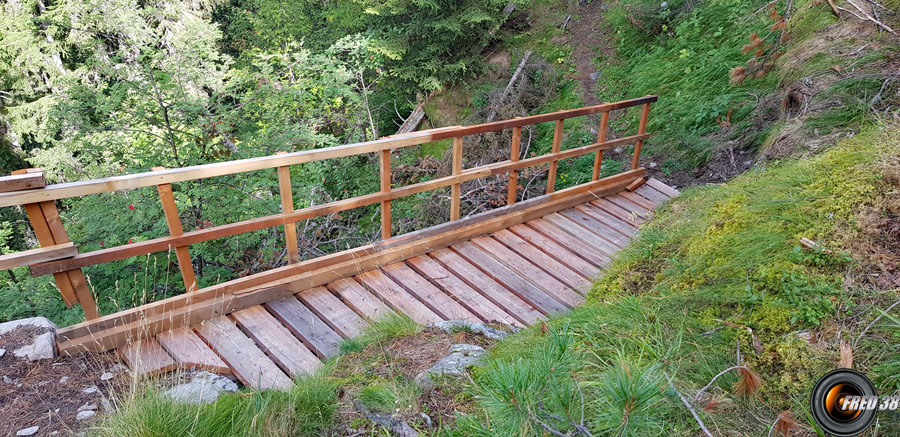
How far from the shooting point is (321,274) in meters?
4.13

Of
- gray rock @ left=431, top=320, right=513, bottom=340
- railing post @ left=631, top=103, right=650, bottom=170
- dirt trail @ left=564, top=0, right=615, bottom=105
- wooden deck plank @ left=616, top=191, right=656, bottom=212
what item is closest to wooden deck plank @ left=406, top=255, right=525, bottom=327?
gray rock @ left=431, top=320, right=513, bottom=340

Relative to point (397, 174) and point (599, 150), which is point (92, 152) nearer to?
point (397, 174)

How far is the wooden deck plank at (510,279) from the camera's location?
418 centimetres

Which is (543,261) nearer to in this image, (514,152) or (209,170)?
(514,152)

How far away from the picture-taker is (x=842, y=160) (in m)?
3.29

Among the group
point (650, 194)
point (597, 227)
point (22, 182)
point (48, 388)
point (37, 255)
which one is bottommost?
point (650, 194)

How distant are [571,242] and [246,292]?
323 centimetres

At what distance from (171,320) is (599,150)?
4.87 metres

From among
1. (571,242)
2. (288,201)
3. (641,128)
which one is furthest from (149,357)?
(641,128)

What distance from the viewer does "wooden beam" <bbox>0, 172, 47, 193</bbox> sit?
2.69 meters

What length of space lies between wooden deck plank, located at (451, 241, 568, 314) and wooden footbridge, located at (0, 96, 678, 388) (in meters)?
0.01

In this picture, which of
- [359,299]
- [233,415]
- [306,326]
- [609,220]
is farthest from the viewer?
[609,220]

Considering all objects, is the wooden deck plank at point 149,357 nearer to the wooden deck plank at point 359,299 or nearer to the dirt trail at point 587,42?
the wooden deck plank at point 359,299

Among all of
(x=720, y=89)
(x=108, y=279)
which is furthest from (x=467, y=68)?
(x=108, y=279)
